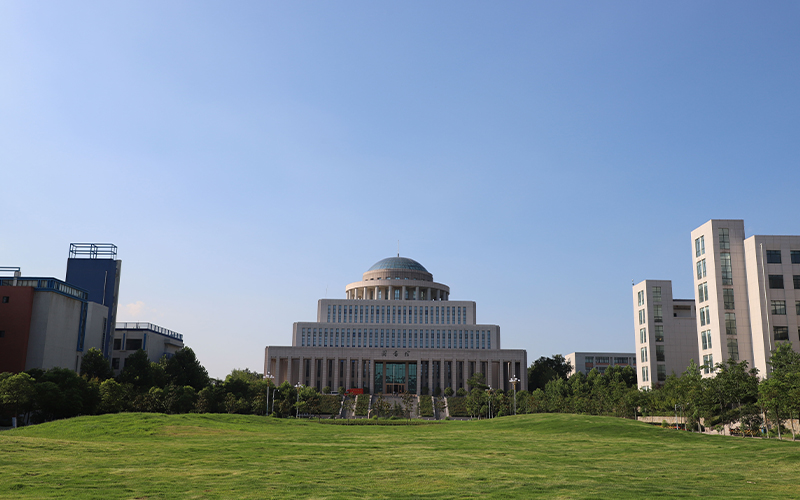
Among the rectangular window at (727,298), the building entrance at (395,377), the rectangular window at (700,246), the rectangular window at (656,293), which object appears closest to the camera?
the rectangular window at (727,298)

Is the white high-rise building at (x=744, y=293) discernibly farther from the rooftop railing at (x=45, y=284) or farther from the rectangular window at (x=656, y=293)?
the rooftop railing at (x=45, y=284)

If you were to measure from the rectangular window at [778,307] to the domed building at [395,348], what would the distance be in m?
59.8

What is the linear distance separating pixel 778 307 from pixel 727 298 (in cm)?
466

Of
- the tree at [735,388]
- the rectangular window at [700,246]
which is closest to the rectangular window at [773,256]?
the rectangular window at [700,246]

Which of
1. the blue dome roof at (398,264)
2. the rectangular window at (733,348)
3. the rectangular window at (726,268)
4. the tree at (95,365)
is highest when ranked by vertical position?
the blue dome roof at (398,264)

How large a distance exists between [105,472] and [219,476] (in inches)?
125

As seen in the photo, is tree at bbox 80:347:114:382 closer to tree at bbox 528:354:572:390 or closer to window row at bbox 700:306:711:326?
window row at bbox 700:306:711:326

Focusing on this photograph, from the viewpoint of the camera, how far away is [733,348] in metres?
58.2

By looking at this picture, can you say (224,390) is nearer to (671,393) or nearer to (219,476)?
(671,393)

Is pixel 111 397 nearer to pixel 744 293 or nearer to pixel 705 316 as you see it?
pixel 705 316

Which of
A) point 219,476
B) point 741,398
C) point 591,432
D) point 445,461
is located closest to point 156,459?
point 219,476

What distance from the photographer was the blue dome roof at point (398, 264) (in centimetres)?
13375

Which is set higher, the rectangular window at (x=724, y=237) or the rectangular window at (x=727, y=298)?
the rectangular window at (x=724, y=237)

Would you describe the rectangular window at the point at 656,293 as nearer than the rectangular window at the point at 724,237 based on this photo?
No
